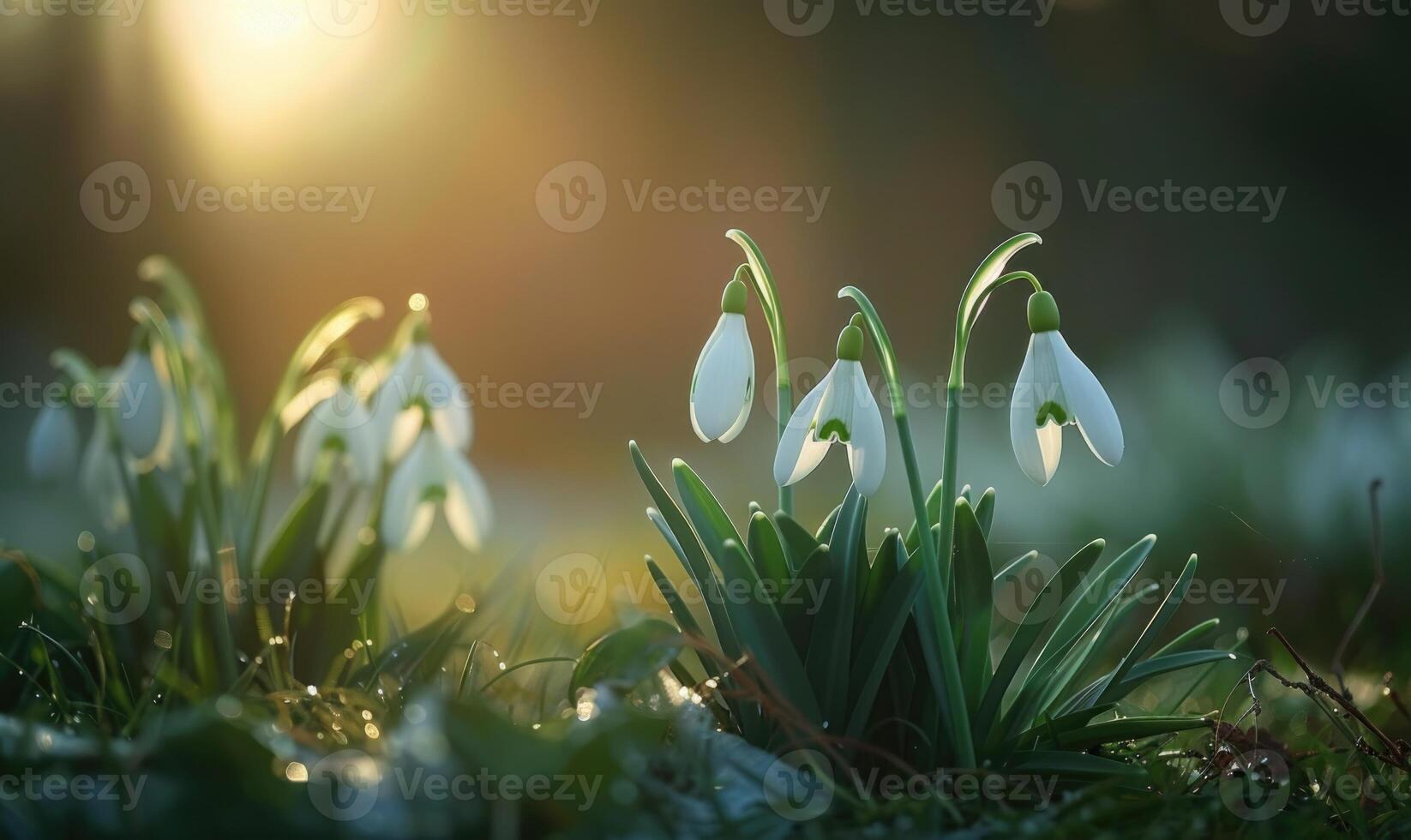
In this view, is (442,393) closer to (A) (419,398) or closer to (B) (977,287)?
(A) (419,398)

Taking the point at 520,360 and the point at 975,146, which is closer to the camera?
the point at 520,360

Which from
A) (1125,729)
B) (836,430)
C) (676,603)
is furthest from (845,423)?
(1125,729)

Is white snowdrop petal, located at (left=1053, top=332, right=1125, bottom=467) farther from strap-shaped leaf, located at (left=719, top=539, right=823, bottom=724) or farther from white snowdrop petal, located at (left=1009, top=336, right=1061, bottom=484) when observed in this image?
strap-shaped leaf, located at (left=719, top=539, right=823, bottom=724)

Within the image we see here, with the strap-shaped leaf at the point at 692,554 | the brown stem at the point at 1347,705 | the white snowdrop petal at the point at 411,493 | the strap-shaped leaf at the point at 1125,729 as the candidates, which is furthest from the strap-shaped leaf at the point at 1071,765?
the white snowdrop petal at the point at 411,493

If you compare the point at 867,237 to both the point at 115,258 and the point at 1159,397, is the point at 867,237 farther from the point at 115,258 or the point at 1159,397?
the point at 115,258

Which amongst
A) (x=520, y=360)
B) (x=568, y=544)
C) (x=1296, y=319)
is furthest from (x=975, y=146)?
(x=568, y=544)

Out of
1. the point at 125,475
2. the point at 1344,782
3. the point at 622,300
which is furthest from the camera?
the point at 622,300
